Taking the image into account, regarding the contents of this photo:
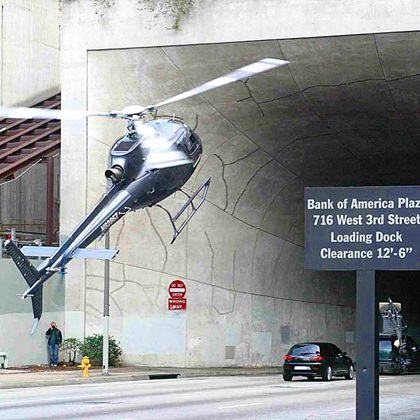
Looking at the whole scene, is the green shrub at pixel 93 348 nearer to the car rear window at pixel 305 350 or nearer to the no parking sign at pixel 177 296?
the no parking sign at pixel 177 296

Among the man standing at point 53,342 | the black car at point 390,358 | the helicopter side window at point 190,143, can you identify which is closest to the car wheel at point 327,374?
the black car at point 390,358

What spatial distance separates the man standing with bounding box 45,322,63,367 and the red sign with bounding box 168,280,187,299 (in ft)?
14.6

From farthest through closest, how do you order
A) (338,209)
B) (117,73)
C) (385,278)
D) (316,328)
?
(385,278)
(316,328)
(117,73)
(338,209)

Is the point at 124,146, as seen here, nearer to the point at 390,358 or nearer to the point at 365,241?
the point at 390,358

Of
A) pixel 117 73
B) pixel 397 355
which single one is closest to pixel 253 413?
pixel 117 73

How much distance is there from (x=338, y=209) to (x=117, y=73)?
1103 inches

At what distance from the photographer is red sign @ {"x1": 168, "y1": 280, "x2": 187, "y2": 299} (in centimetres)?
4047

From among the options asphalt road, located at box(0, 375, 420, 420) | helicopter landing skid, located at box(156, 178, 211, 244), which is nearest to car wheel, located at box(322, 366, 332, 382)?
asphalt road, located at box(0, 375, 420, 420)

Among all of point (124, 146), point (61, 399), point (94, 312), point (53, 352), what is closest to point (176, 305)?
point (94, 312)

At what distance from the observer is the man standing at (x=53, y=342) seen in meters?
38.8

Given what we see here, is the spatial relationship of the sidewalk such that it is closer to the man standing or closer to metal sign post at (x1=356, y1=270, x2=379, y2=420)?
the man standing

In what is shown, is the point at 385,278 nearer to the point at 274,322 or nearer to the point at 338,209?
the point at 274,322

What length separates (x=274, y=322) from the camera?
149ft

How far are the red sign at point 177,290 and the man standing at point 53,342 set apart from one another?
445 centimetres
